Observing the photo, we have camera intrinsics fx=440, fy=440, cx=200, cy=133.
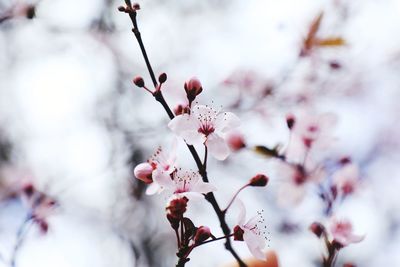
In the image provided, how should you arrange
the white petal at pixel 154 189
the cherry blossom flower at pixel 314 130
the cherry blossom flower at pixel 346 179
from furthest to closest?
the cherry blossom flower at pixel 314 130
the cherry blossom flower at pixel 346 179
the white petal at pixel 154 189

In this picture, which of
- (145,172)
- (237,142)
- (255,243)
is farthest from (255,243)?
(237,142)

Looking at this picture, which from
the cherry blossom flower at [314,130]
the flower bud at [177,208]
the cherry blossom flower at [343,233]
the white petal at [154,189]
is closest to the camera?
the flower bud at [177,208]

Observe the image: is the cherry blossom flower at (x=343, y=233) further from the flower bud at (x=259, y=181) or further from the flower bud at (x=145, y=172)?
the flower bud at (x=145, y=172)

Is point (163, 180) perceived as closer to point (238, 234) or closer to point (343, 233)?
point (238, 234)

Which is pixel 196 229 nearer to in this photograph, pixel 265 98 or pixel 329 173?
pixel 329 173

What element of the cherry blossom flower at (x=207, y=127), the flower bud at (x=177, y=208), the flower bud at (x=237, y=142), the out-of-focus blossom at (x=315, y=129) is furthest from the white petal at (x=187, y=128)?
the out-of-focus blossom at (x=315, y=129)

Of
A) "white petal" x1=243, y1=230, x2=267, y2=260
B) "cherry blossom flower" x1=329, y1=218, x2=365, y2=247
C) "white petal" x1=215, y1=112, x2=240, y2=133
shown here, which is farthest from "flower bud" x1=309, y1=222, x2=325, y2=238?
"white petal" x1=215, y1=112, x2=240, y2=133

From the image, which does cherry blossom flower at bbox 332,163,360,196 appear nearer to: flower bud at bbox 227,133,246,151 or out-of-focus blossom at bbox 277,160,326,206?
out-of-focus blossom at bbox 277,160,326,206
